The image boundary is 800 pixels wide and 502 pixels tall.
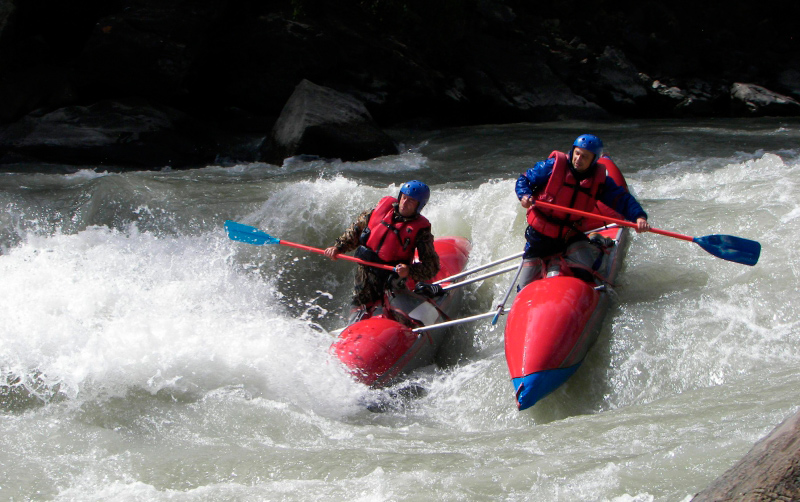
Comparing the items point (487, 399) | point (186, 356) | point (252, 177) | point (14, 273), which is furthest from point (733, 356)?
point (252, 177)

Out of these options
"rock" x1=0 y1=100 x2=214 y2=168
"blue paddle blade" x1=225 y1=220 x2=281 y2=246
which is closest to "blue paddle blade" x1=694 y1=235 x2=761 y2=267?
"blue paddle blade" x1=225 y1=220 x2=281 y2=246

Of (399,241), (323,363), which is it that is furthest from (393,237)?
(323,363)

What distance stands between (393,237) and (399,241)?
0.05 m

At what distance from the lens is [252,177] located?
8.67m

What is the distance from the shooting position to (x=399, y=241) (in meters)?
4.66

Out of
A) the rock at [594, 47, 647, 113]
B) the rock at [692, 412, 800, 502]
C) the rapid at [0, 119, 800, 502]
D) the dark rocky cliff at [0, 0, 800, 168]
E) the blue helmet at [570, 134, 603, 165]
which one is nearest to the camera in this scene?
the rock at [692, 412, 800, 502]

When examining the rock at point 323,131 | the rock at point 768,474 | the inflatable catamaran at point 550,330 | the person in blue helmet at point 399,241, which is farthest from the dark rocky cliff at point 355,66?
the rock at point 768,474

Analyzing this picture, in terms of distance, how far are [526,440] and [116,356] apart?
2141mm

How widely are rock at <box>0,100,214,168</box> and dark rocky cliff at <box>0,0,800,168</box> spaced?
0.02 metres

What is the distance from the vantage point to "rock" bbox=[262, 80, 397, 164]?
30.9 feet

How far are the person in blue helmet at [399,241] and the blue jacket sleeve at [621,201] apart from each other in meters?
1.12

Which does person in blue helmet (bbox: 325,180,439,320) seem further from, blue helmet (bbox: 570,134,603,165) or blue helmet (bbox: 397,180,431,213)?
blue helmet (bbox: 570,134,603,165)

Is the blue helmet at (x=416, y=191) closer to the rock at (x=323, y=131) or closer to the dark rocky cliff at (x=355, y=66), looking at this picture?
the rock at (x=323, y=131)

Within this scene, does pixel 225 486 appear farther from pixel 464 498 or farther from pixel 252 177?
pixel 252 177
